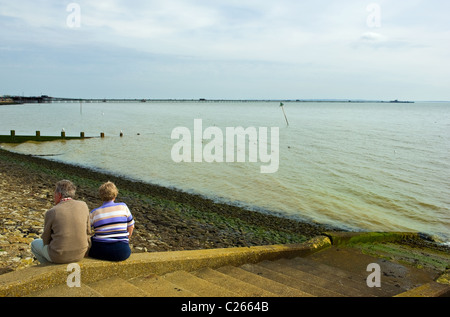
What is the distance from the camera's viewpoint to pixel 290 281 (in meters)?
5.36

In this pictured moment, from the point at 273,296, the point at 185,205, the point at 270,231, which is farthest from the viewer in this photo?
the point at 185,205

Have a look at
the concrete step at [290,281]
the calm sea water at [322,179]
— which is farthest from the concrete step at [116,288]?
the calm sea water at [322,179]

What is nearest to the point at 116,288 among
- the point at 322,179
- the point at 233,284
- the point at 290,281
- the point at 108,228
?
the point at 108,228

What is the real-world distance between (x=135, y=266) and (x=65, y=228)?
1.07 meters

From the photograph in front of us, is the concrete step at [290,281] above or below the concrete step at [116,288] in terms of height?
below

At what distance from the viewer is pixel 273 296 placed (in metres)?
4.32

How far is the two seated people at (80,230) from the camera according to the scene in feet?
14.0

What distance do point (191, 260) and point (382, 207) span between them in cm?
1280

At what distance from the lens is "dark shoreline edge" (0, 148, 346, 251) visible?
9305mm

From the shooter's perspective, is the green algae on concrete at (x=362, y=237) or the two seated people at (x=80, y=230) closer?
the two seated people at (x=80, y=230)

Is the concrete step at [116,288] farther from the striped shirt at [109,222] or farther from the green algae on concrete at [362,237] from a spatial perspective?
the green algae on concrete at [362,237]

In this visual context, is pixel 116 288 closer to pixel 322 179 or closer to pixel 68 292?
pixel 68 292

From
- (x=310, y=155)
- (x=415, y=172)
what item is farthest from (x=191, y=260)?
(x=310, y=155)

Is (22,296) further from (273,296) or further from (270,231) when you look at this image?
(270,231)
